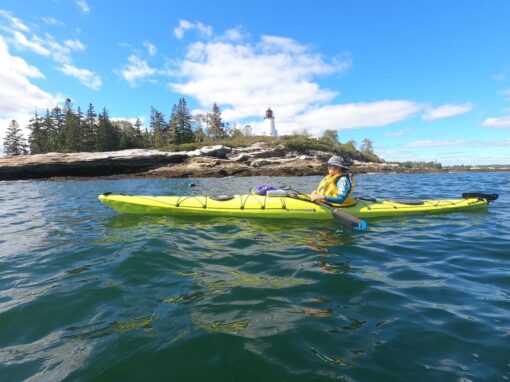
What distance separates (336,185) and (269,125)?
6446 cm

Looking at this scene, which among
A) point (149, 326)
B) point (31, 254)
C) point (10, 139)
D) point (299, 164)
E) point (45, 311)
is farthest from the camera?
point (10, 139)

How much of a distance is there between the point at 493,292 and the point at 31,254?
21.1 ft

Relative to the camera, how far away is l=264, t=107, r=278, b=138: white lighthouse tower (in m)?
69.9

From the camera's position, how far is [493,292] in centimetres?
366

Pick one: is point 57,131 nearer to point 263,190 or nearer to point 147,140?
point 147,140

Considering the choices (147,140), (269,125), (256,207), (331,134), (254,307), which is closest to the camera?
(254,307)

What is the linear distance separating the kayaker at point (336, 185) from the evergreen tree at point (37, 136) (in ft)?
199

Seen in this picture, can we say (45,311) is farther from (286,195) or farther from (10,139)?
(10,139)

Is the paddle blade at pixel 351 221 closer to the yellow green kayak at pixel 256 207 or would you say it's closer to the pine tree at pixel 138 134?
the yellow green kayak at pixel 256 207

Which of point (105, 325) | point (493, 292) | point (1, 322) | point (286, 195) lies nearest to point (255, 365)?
point (105, 325)

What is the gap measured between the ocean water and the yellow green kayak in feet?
4.72

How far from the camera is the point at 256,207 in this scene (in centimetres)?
766

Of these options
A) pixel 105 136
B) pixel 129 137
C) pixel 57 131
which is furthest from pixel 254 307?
Answer: pixel 57 131

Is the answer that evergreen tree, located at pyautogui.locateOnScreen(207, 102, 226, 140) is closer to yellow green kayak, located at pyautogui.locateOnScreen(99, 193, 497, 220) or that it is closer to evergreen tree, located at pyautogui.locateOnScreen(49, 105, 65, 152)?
evergreen tree, located at pyautogui.locateOnScreen(49, 105, 65, 152)
